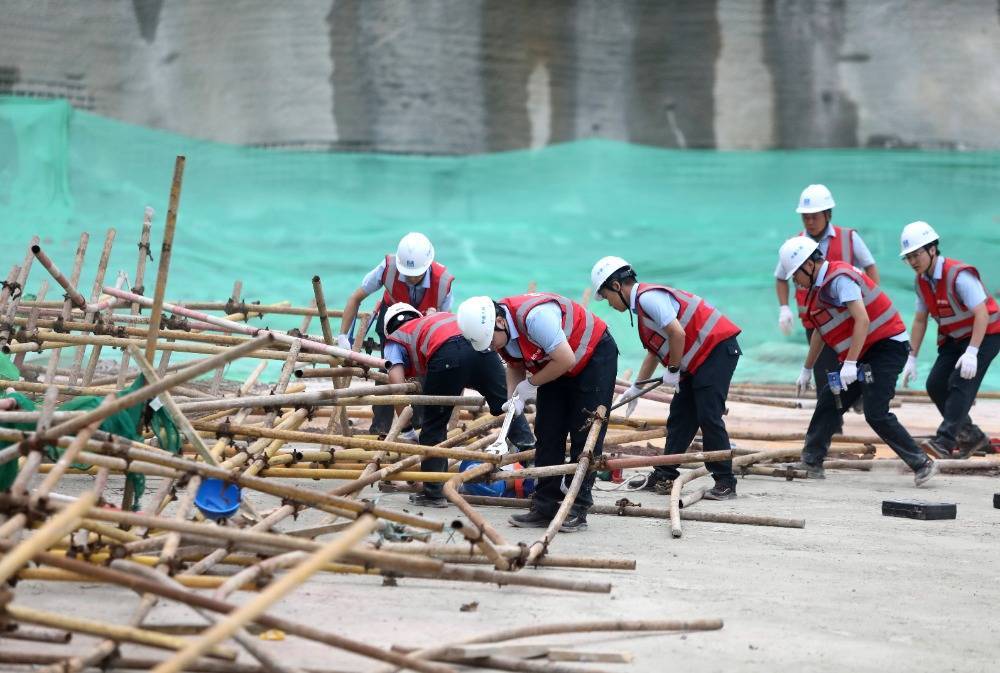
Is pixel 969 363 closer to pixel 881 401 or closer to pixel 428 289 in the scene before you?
pixel 881 401

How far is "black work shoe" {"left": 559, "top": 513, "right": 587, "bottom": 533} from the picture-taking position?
6.55 meters

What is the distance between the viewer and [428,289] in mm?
8922

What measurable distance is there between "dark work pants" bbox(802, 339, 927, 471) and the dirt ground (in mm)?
1116

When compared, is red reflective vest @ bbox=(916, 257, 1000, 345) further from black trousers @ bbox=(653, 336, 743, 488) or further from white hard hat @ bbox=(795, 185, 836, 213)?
black trousers @ bbox=(653, 336, 743, 488)

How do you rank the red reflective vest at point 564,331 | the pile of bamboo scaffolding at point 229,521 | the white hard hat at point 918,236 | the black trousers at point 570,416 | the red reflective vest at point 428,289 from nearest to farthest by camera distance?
1. the pile of bamboo scaffolding at point 229,521
2. the red reflective vest at point 564,331
3. the black trousers at point 570,416
4. the red reflective vest at point 428,289
5. the white hard hat at point 918,236

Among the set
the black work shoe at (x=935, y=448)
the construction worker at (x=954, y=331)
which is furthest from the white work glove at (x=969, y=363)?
the black work shoe at (x=935, y=448)

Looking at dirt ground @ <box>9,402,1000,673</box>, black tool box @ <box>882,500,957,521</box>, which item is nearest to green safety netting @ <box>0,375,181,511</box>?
dirt ground @ <box>9,402,1000,673</box>

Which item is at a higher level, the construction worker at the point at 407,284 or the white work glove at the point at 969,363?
the construction worker at the point at 407,284

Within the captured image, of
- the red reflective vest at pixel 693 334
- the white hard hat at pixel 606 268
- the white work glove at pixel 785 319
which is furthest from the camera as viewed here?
the white work glove at pixel 785 319

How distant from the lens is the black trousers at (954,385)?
9.14 m

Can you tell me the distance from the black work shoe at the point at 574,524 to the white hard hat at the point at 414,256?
8.72 feet

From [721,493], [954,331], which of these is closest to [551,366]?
[721,493]

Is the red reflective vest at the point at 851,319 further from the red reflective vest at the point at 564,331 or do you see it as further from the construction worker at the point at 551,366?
the red reflective vest at the point at 564,331

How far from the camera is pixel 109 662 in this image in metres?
3.79
